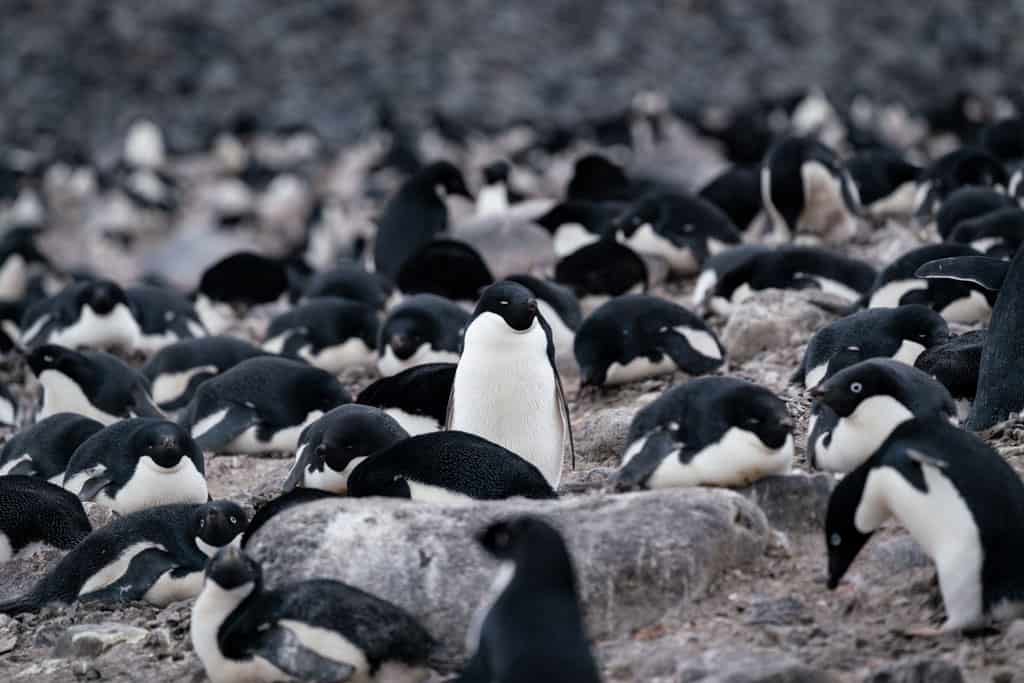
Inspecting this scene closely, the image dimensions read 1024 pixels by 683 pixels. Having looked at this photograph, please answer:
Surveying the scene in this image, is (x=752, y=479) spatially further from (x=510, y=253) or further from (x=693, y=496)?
(x=510, y=253)

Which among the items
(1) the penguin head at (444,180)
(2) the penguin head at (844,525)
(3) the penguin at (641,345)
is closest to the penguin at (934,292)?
(3) the penguin at (641,345)

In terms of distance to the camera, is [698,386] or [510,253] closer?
[698,386]

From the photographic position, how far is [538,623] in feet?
12.4

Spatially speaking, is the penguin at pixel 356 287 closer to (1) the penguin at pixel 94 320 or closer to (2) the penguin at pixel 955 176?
(1) the penguin at pixel 94 320

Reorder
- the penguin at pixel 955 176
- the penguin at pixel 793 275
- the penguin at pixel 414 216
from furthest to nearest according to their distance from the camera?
the penguin at pixel 414 216 → the penguin at pixel 955 176 → the penguin at pixel 793 275

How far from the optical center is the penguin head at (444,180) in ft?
42.4

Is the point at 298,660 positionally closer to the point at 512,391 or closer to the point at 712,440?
the point at 712,440

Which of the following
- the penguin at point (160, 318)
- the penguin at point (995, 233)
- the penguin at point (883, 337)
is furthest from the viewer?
the penguin at point (160, 318)

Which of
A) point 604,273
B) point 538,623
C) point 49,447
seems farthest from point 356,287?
point 538,623

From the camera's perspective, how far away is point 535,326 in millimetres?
6609

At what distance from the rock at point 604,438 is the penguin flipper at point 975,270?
4.44ft

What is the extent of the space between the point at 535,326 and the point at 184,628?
1.81 m

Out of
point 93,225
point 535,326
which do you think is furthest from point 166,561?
point 93,225

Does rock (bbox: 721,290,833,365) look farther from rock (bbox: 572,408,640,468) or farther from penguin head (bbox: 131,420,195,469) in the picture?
penguin head (bbox: 131,420,195,469)
